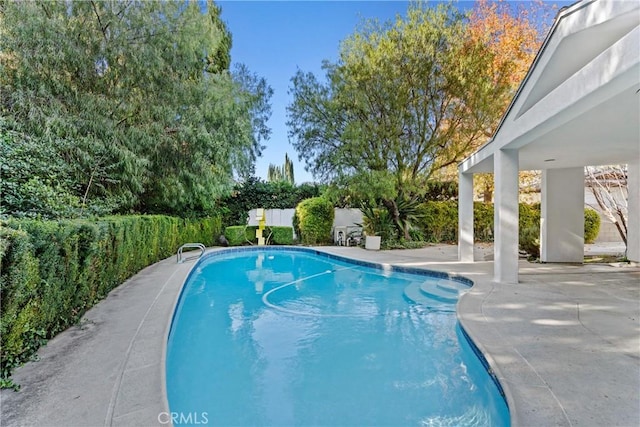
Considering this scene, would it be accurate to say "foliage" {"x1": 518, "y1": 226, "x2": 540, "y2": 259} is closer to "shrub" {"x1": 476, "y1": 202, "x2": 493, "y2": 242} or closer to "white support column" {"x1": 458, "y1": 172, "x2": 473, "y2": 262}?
"white support column" {"x1": 458, "y1": 172, "x2": 473, "y2": 262}

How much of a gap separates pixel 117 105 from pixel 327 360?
9.51 meters

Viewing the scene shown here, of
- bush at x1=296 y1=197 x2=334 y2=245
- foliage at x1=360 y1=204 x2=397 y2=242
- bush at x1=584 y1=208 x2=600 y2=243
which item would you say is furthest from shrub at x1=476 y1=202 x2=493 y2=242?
bush at x1=296 y1=197 x2=334 y2=245

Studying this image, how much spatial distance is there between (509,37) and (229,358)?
18914mm

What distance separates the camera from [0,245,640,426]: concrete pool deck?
2.47 metres

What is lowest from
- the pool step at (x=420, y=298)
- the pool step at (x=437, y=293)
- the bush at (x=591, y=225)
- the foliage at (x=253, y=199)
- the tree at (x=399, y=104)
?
the pool step at (x=420, y=298)

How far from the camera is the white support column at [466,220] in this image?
10.0m

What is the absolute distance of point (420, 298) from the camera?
7.15m

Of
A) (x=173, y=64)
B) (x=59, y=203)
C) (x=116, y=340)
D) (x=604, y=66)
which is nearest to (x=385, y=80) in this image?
(x=173, y=64)

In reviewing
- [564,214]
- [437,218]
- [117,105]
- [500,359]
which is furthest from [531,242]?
[117,105]

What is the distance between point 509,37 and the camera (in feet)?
51.9

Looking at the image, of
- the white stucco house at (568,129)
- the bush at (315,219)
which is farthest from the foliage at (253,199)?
the white stucco house at (568,129)

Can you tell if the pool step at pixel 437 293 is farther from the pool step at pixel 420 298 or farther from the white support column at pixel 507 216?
the white support column at pixel 507 216

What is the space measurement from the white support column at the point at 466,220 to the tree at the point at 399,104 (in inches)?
132

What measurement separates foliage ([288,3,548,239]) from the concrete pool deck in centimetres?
843
